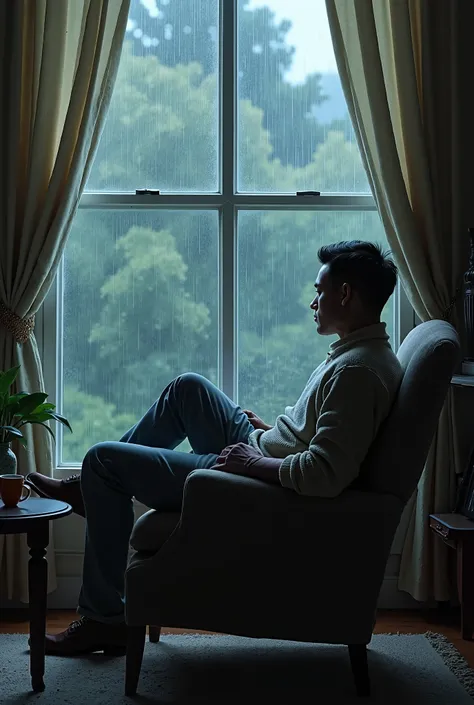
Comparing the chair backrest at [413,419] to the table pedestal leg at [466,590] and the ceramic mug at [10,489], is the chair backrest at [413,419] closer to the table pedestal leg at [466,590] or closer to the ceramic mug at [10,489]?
the table pedestal leg at [466,590]

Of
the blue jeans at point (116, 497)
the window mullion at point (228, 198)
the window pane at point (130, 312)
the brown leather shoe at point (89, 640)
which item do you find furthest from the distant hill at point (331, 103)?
the brown leather shoe at point (89, 640)

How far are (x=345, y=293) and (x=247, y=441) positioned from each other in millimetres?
589

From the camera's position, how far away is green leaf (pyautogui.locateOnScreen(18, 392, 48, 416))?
2570mm

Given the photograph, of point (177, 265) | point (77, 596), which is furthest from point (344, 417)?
point (77, 596)

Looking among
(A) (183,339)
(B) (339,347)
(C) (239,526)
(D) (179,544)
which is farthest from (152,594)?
(A) (183,339)

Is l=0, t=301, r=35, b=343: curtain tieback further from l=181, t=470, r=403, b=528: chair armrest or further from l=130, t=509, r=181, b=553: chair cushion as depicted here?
l=181, t=470, r=403, b=528: chair armrest

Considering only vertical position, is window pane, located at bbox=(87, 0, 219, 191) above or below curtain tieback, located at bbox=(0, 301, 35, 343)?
above

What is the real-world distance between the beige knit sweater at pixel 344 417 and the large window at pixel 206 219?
101 centimetres

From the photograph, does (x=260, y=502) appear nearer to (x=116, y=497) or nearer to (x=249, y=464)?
(x=249, y=464)

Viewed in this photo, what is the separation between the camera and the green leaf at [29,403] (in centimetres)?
257

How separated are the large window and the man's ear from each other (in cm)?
90

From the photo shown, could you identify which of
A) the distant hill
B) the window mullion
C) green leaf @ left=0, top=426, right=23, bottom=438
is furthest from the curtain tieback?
the distant hill

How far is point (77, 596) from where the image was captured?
10.3ft

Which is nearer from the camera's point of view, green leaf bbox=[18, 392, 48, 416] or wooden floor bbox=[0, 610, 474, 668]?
green leaf bbox=[18, 392, 48, 416]
